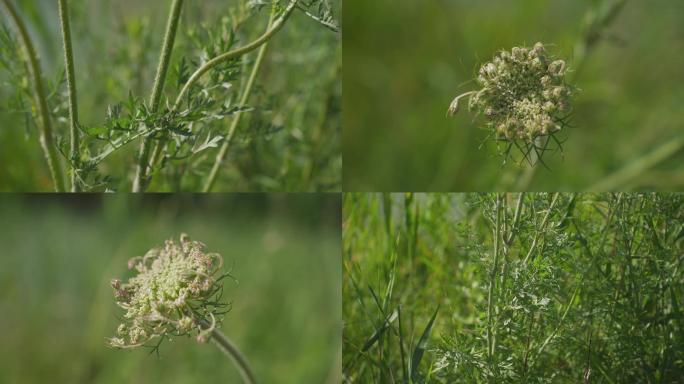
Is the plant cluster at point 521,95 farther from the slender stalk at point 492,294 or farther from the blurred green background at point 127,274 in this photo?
the blurred green background at point 127,274

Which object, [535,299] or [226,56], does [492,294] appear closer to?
[535,299]

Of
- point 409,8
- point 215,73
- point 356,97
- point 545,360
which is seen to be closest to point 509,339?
point 545,360

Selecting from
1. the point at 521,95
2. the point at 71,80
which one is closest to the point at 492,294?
the point at 521,95

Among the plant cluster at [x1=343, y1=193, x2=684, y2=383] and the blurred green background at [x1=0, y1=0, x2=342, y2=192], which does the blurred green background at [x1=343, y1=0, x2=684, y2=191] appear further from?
the plant cluster at [x1=343, y1=193, x2=684, y2=383]

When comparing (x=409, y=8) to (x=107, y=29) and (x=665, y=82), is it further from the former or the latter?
(x=107, y=29)

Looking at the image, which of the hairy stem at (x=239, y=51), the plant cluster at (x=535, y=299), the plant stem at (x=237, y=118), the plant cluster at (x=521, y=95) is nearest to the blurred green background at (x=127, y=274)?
the plant stem at (x=237, y=118)

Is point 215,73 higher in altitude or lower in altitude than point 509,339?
higher
